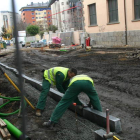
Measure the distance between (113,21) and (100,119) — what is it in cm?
1873

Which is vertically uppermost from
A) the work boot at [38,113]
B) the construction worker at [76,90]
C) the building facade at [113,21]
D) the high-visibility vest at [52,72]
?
the building facade at [113,21]

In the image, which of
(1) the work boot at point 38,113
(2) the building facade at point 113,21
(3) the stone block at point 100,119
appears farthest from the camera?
(2) the building facade at point 113,21

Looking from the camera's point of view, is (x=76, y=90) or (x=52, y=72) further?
(x=52, y=72)

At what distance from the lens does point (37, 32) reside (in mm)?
59656

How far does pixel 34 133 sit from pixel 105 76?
561cm

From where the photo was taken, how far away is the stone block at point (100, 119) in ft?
14.1

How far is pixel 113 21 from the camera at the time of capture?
22078 mm

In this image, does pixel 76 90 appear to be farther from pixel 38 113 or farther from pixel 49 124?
pixel 38 113

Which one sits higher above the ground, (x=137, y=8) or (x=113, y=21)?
(x=137, y=8)

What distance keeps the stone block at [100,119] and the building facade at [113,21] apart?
15.5 metres

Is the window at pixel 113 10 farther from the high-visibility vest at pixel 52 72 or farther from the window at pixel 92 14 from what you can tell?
the high-visibility vest at pixel 52 72

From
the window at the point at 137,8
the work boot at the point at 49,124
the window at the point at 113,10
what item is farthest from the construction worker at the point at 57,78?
the window at the point at 113,10

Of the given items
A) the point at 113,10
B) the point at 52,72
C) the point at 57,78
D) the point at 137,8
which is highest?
the point at 113,10

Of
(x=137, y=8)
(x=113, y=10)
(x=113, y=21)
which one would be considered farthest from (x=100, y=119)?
(x=113, y=10)
